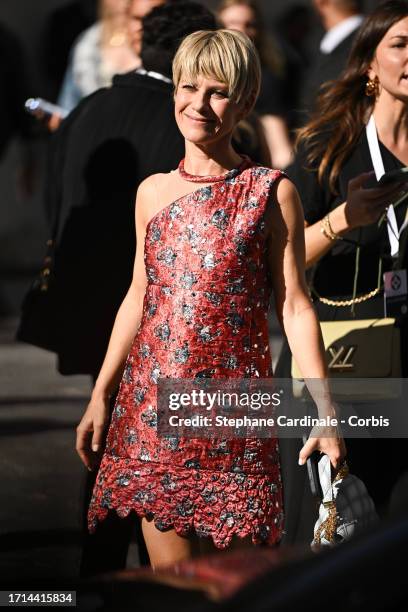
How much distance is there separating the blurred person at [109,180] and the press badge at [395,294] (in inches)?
33.0

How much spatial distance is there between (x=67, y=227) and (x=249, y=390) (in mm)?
1471

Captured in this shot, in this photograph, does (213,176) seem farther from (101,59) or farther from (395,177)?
(101,59)

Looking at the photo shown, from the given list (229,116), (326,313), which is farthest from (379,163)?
(229,116)

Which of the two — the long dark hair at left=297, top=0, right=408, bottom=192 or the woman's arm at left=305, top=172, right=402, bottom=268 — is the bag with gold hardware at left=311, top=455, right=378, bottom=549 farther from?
the long dark hair at left=297, top=0, right=408, bottom=192

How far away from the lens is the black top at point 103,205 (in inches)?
200

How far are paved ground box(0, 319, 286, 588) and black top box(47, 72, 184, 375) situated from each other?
2.73 ft

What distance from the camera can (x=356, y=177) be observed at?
4.66 metres

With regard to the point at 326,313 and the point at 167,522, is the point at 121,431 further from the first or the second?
the point at 326,313

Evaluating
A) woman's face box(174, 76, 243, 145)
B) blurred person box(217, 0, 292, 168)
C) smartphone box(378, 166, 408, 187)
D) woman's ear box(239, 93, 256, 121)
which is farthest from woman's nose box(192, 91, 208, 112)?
blurred person box(217, 0, 292, 168)

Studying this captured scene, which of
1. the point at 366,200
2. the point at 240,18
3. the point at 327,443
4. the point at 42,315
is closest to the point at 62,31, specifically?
the point at 240,18

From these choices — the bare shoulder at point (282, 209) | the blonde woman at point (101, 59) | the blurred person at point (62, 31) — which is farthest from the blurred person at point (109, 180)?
the blurred person at point (62, 31)

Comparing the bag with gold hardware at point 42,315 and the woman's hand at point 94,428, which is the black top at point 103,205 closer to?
the bag with gold hardware at point 42,315

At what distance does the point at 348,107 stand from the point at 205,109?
39.4 inches

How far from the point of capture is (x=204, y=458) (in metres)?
3.93
